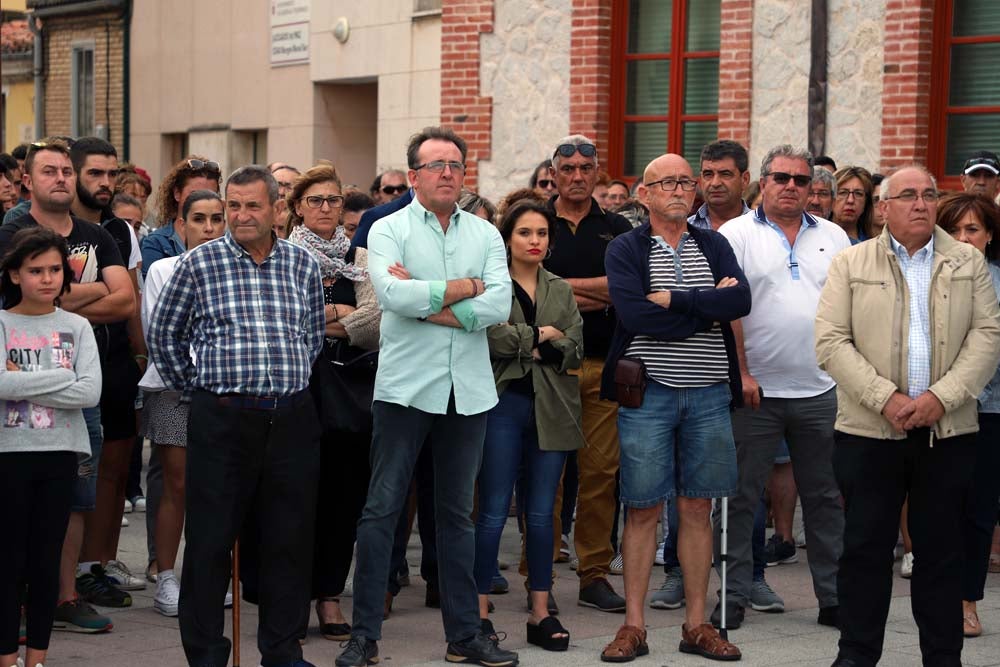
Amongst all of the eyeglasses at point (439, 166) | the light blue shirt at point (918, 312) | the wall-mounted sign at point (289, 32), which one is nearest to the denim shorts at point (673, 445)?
the light blue shirt at point (918, 312)

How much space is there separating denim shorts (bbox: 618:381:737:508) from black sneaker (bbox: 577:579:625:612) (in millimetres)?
1028

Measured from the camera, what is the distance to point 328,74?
19.1 meters

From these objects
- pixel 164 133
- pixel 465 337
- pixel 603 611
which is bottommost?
pixel 603 611

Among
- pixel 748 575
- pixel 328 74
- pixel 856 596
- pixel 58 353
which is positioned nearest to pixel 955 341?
pixel 856 596

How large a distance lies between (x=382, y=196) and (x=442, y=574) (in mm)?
5750

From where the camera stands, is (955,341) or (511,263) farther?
(511,263)

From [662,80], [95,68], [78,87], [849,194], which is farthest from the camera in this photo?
[78,87]

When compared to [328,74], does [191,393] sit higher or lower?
lower

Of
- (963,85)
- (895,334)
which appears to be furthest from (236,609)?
(963,85)

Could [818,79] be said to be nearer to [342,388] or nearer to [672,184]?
[672,184]

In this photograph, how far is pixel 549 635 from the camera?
290 inches

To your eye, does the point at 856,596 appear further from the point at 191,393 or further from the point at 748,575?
the point at 191,393

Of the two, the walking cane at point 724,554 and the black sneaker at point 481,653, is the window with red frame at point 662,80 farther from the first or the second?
the black sneaker at point 481,653

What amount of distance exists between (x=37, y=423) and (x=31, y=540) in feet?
1.51
